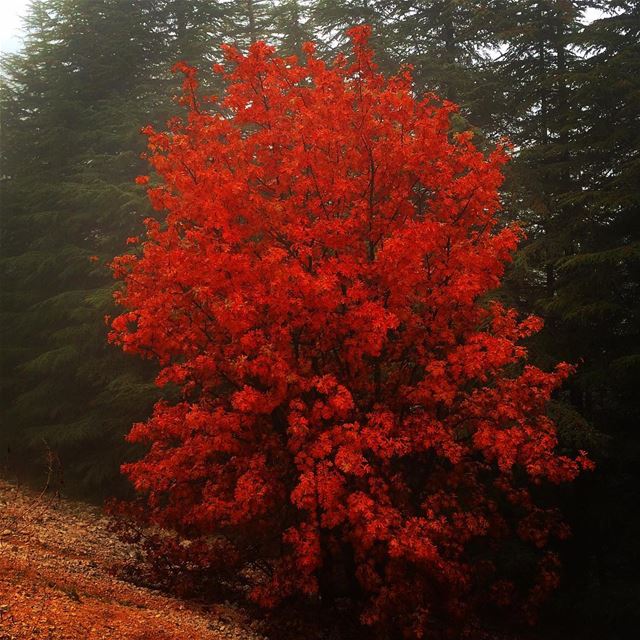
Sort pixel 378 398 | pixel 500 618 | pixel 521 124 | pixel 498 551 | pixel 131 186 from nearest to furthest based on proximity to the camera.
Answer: pixel 378 398 → pixel 498 551 → pixel 500 618 → pixel 521 124 → pixel 131 186

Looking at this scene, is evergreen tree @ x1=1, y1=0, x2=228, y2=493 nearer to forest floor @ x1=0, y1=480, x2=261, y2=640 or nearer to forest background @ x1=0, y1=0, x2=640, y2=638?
forest background @ x1=0, y1=0, x2=640, y2=638

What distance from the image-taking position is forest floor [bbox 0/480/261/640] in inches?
248

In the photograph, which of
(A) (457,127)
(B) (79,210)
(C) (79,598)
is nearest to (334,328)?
(C) (79,598)

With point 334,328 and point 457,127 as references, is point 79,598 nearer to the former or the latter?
point 334,328

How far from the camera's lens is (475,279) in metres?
7.84

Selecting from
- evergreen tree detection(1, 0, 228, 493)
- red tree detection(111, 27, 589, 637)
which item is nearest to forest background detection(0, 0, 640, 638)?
evergreen tree detection(1, 0, 228, 493)

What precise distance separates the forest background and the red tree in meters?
3.12

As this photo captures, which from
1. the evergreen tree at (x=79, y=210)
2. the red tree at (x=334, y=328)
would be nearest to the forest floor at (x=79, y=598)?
the red tree at (x=334, y=328)

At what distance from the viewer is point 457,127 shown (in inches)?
487

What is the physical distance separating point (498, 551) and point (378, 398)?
543 centimetres

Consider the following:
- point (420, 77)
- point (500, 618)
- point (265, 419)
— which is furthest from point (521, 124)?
point (500, 618)

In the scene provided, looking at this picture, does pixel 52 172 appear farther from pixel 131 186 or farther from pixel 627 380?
pixel 627 380

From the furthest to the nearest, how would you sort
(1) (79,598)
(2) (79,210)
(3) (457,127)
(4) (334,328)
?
(2) (79,210) < (3) (457,127) < (4) (334,328) < (1) (79,598)

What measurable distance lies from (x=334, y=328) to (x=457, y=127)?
671 centimetres
